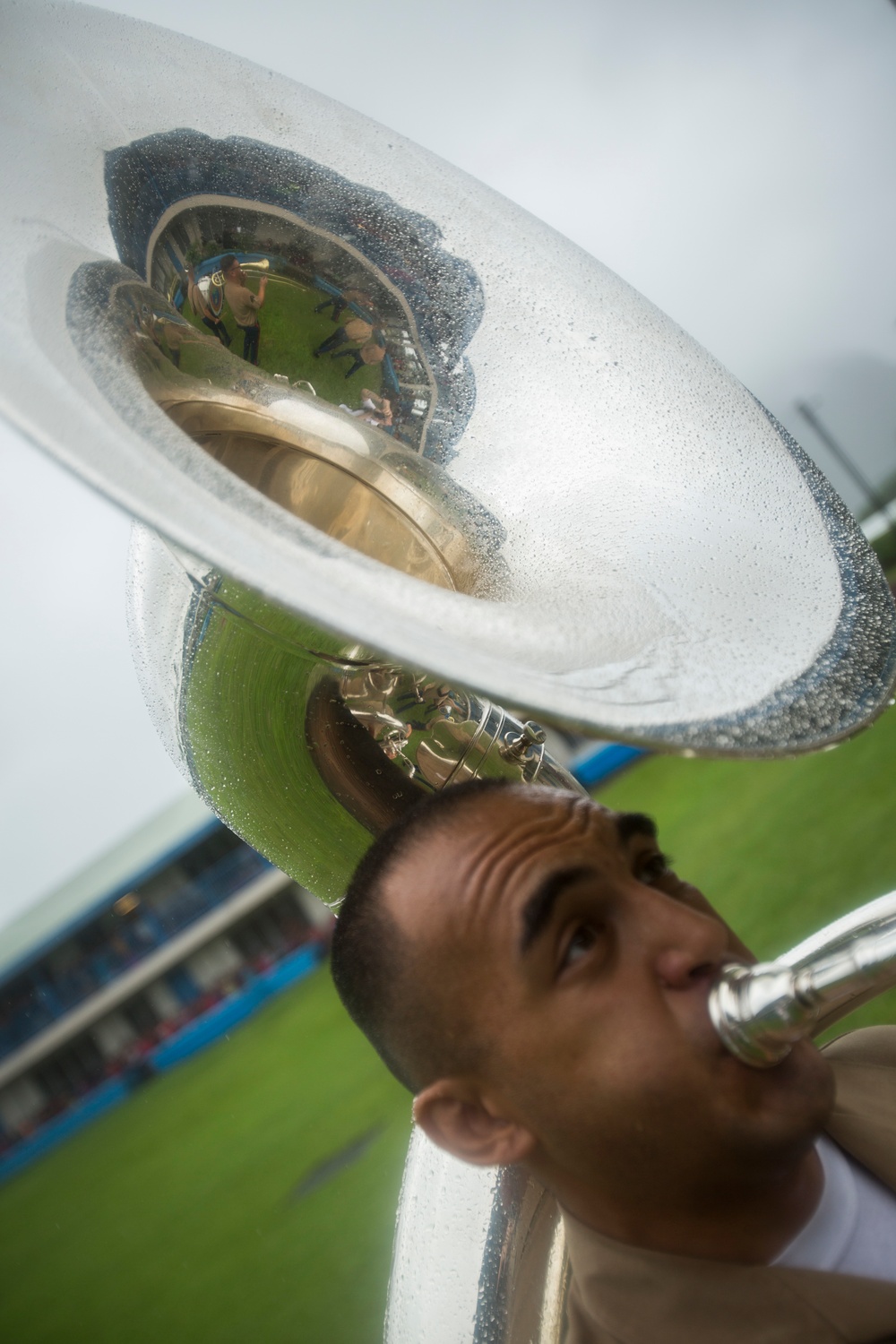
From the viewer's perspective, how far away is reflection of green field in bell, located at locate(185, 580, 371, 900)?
3.27 ft

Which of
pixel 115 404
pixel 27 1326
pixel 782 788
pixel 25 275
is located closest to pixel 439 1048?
pixel 115 404

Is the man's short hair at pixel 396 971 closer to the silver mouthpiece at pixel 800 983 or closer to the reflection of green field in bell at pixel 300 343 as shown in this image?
the silver mouthpiece at pixel 800 983

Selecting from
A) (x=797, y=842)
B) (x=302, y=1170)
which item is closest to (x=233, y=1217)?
(x=302, y=1170)

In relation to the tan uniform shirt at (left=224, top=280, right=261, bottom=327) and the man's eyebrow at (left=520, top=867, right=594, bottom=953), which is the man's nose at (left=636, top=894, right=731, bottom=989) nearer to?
the man's eyebrow at (left=520, top=867, right=594, bottom=953)

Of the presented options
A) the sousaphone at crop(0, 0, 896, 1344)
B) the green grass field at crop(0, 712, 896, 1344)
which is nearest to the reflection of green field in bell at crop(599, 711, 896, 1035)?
the green grass field at crop(0, 712, 896, 1344)

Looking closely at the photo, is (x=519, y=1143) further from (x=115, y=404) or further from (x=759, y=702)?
(x=115, y=404)

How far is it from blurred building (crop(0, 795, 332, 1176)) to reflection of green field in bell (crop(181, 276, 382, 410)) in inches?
668

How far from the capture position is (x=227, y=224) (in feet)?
3.79

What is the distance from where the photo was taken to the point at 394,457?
1235 mm

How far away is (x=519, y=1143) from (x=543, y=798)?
312 mm

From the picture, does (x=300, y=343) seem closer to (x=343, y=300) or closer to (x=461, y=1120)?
(x=343, y=300)

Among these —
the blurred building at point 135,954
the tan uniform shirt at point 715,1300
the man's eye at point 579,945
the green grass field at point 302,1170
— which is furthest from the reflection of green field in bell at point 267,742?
the blurred building at point 135,954

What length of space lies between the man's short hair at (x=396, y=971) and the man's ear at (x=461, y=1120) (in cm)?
2

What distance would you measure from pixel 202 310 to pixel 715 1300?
113cm
